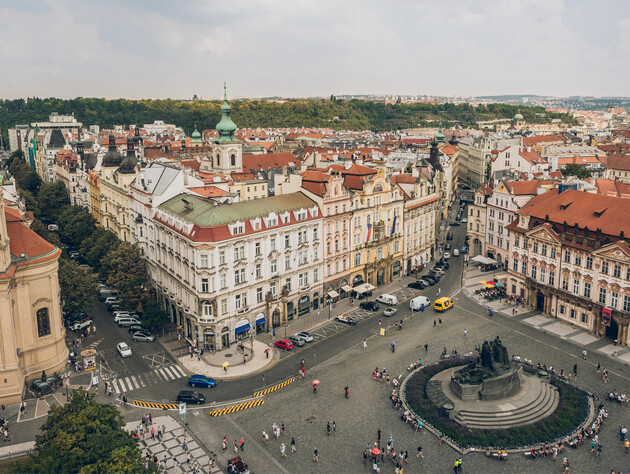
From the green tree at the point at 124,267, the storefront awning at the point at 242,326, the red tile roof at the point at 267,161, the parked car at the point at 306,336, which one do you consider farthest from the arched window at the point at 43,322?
the red tile roof at the point at 267,161

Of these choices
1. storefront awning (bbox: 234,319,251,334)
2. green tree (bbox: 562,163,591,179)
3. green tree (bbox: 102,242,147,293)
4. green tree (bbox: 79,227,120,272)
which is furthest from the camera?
green tree (bbox: 562,163,591,179)

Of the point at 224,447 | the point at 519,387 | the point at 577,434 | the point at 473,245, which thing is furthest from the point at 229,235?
the point at 473,245

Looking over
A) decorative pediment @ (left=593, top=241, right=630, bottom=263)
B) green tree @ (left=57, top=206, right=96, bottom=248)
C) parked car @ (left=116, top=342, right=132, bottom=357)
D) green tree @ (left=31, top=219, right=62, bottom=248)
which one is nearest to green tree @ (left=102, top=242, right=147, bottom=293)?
parked car @ (left=116, top=342, right=132, bottom=357)

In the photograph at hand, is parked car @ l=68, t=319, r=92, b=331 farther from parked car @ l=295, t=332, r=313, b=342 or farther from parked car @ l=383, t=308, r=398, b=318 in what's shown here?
parked car @ l=383, t=308, r=398, b=318

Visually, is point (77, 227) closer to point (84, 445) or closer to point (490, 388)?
point (84, 445)

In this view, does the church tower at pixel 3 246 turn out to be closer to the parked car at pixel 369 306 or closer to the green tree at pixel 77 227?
the parked car at pixel 369 306

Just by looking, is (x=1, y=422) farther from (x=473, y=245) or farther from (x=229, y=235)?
(x=473, y=245)

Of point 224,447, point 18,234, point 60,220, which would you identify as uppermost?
point 18,234
